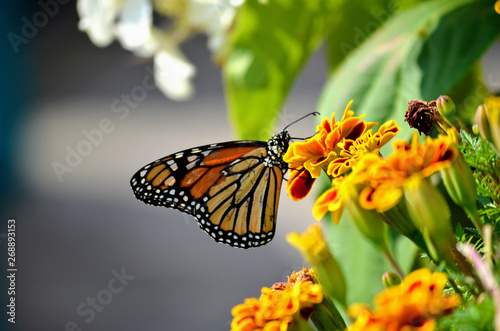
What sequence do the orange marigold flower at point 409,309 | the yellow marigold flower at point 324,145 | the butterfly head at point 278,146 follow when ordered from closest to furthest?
the orange marigold flower at point 409,309
the yellow marigold flower at point 324,145
the butterfly head at point 278,146

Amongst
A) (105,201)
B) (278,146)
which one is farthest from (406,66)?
(105,201)

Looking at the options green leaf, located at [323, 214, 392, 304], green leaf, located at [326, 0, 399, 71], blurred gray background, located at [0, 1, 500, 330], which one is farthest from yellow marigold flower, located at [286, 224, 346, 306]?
blurred gray background, located at [0, 1, 500, 330]

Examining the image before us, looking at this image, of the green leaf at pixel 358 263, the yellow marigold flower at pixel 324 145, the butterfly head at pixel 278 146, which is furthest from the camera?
the butterfly head at pixel 278 146

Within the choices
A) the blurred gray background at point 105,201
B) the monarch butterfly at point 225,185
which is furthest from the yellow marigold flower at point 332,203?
the blurred gray background at point 105,201

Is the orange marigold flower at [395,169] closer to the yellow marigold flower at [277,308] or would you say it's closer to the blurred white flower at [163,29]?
the yellow marigold flower at [277,308]

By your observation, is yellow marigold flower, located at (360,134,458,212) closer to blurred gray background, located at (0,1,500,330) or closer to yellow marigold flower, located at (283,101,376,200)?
yellow marigold flower, located at (283,101,376,200)

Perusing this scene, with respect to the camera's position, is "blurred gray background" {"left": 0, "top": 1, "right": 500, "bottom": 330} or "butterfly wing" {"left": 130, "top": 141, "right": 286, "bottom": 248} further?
"blurred gray background" {"left": 0, "top": 1, "right": 500, "bottom": 330}
